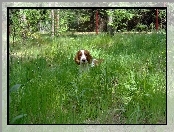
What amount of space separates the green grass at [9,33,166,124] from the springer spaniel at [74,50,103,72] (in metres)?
0.03

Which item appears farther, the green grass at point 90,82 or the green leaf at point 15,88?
the green grass at point 90,82

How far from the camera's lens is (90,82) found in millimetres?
10109

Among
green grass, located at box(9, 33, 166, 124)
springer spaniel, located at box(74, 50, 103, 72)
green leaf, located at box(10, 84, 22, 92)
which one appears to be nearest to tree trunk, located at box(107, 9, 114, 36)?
green grass, located at box(9, 33, 166, 124)

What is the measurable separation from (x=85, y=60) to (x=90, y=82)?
0.51 feet

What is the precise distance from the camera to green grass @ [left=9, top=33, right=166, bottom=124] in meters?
10.1

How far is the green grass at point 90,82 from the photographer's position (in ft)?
33.0

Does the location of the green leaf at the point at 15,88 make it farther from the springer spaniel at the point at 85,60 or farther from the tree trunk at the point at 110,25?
the tree trunk at the point at 110,25

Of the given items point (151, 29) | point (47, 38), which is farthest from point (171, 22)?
point (47, 38)

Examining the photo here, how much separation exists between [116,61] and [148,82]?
10.1 inches

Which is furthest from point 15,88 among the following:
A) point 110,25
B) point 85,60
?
Result: point 110,25

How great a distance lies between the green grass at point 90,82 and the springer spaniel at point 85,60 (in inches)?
1.3

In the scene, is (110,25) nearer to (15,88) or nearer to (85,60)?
(85,60)

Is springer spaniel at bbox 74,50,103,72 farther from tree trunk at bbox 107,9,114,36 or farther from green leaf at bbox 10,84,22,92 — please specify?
green leaf at bbox 10,84,22,92

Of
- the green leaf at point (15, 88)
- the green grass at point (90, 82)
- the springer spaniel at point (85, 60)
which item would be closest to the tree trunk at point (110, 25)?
the green grass at point (90, 82)
